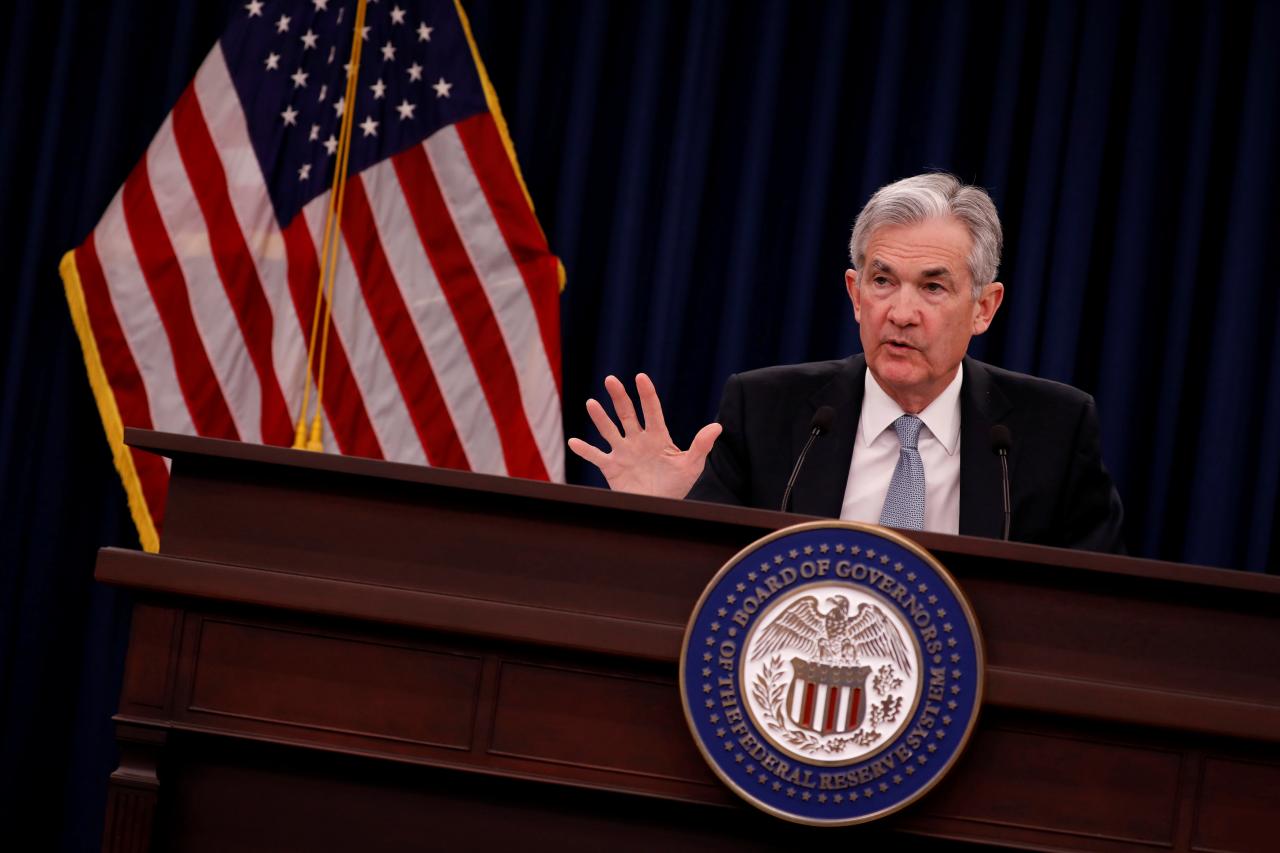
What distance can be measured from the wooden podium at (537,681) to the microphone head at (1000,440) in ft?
1.48

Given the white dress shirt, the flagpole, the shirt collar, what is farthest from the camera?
the flagpole

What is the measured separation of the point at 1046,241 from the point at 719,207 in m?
0.95

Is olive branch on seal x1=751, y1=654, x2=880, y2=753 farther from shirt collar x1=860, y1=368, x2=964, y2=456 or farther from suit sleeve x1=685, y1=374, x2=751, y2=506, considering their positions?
shirt collar x1=860, y1=368, x2=964, y2=456

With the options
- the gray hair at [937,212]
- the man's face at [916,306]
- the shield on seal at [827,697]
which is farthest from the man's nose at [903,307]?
the shield on seal at [827,697]

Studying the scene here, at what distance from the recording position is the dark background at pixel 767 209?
3914mm

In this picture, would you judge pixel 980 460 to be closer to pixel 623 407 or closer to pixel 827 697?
pixel 623 407

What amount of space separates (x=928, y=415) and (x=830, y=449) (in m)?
0.21

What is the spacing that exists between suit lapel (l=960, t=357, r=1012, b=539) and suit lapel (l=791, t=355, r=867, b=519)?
19cm

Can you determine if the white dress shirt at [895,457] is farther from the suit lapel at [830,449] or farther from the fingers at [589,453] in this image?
the fingers at [589,453]

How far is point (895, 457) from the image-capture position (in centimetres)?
239

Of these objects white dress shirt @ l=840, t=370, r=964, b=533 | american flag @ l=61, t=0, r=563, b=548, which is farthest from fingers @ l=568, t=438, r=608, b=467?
american flag @ l=61, t=0, r=563, b=548

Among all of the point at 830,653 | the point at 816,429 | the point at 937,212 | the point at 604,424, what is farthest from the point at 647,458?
the point at 937,212

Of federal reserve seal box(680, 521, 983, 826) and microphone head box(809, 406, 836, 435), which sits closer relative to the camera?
federal reserve seal box(680, 521, 983, 826)

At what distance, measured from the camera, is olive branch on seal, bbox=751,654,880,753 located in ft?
5.26
